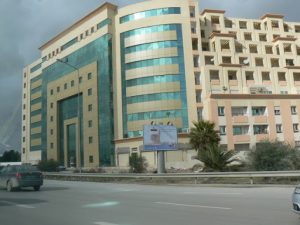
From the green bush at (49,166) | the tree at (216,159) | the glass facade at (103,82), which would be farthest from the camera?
the glass facade at (103,82)

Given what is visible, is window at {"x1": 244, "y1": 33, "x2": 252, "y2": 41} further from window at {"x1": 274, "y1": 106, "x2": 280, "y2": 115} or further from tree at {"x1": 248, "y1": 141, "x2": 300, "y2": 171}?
tree at {"x1": 248, "y1": 141, "x2": 300, "y2": 171}

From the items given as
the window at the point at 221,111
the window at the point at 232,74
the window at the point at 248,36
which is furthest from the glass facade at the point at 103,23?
the window at the point at 221,111

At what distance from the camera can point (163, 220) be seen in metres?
10.4

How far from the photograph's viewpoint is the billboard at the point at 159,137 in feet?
129

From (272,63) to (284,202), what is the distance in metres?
66.3

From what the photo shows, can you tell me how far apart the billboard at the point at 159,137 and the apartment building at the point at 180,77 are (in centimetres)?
2269

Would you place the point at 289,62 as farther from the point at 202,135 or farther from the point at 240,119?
the point at 202,135

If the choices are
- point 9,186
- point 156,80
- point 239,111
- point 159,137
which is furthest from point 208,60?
point 9,186

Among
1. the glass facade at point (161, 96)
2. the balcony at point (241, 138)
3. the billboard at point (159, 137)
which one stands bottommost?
the billboard at point (159, 137)

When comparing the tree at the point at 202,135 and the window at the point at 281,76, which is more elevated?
the window at the point at 281,76

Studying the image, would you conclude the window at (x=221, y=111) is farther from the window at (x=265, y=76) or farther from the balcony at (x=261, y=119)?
the window at (x=265, y=76)

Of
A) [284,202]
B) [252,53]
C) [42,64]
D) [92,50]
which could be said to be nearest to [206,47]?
[252,53]

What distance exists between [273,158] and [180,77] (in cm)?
3918

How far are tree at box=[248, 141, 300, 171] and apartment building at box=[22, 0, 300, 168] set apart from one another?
30150 millimetres
